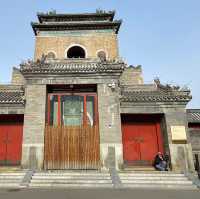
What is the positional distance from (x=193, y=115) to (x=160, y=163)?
5538mm

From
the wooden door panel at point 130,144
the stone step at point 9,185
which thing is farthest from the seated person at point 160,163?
the stone step at point 9,185

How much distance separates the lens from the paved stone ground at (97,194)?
23.8ft

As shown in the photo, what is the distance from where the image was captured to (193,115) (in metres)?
16.1

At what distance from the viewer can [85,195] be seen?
7422 mm

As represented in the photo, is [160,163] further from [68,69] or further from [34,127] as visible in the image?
[68,69]

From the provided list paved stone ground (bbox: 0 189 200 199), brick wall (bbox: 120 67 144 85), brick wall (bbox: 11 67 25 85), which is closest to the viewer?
paved stone ground (bbox: 0 189 200 199)

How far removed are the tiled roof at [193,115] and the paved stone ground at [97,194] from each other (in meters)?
7.67

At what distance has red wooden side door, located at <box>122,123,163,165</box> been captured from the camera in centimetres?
1334

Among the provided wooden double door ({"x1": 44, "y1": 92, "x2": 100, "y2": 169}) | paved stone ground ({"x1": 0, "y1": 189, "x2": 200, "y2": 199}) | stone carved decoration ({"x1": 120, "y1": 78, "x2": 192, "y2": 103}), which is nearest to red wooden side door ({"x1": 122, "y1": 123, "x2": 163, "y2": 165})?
stone carved decoration ({"x1": 120, "y1": 78, "x2": 192, "y2": 103})

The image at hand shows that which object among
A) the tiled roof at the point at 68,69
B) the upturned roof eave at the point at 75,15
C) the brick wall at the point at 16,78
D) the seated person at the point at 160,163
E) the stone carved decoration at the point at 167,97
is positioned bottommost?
the seated person at the point at 160,163

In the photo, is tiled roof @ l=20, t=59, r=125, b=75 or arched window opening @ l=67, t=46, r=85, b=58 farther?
arched window opening @ l=67, t=46, r=85, b=58

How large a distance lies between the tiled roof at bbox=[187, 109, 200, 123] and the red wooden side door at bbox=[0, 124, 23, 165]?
10403 millimetres

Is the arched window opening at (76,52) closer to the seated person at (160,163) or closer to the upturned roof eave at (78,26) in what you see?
the upturned roof eave at (78,26)

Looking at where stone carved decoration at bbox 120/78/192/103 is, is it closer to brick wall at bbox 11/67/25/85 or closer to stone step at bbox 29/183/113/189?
stone step at bbox 29/183/113/189
